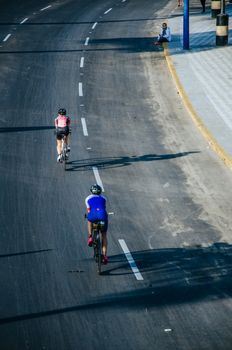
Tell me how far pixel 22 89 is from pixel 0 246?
16.4 m

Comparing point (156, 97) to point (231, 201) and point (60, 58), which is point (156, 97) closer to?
point (60, 58)

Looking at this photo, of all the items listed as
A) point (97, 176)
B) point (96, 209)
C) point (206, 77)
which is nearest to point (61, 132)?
point (97, 176)

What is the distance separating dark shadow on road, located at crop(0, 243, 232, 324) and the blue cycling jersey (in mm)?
1215

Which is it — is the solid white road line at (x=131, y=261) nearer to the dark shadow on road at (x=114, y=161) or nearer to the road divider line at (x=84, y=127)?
the dark shadow on road at (x=114, y=161)

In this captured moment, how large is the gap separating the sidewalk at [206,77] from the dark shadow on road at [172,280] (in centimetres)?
647

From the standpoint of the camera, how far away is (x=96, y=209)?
17.7 metres

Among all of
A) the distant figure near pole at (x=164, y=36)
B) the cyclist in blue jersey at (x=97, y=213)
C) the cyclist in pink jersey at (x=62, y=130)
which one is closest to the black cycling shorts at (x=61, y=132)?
the cyclist in pink jersey at (x=62, y=130)

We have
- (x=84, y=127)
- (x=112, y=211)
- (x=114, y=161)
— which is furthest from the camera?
(x=84, y=127)

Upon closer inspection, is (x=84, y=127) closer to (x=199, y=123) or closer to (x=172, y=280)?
(x=199, y=123)

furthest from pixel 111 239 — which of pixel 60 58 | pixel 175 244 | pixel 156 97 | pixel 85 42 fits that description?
pixel 85 42

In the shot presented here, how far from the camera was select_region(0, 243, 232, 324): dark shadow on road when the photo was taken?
16.5 m

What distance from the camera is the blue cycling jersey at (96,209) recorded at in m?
17.7

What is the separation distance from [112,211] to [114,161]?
4348 millimetres

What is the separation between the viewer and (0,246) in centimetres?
1941
